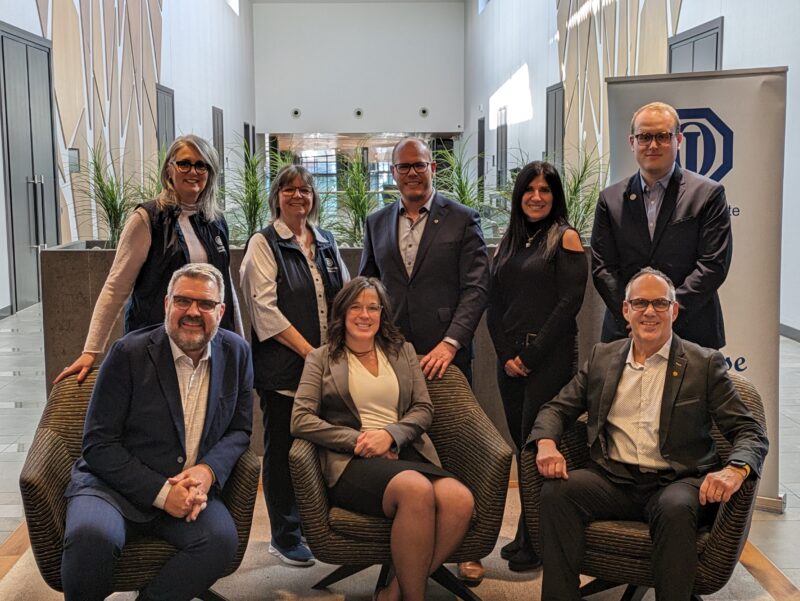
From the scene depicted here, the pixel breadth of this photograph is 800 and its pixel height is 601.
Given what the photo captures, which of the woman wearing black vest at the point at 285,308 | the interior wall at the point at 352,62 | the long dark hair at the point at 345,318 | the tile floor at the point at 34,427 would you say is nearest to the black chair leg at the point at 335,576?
the woman wearing black vest at the point at 285,308

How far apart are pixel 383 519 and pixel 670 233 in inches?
61.0

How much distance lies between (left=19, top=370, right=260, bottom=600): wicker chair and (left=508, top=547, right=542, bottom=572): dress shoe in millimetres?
1120

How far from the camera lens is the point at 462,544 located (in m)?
2.91

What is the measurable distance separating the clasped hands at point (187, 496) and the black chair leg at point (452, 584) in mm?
876

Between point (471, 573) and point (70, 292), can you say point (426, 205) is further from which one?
point (70, 292)

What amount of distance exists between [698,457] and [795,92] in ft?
19.9

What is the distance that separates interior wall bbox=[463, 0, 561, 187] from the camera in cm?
1477

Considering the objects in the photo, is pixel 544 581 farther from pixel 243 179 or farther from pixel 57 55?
pixel 57 55

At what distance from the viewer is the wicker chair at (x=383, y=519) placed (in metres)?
2.86

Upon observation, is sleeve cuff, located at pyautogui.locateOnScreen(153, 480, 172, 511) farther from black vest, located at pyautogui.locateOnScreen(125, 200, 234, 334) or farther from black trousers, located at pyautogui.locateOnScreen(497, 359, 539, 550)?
black trousers, located at pyautogui.locateOnScreen(497, 359, 539, 550)

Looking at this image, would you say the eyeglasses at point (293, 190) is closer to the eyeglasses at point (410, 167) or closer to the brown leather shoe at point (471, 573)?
the eyeglasses at point (410, 167)

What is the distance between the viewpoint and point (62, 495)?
281 centimetres

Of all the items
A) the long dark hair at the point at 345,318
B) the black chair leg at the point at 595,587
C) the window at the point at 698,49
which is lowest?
the black chair leg at the point at 595,587

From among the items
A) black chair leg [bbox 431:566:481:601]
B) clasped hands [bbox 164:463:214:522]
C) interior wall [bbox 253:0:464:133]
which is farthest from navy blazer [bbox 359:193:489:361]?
interior wall [bbox 253:0:464:133]
